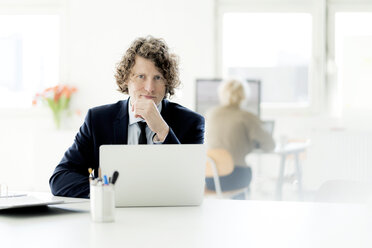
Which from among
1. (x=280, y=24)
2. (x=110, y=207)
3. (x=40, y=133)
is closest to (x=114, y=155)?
(x=110, y=207)

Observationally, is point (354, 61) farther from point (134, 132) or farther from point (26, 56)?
point (134, 132)

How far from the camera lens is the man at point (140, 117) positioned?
2232 mm


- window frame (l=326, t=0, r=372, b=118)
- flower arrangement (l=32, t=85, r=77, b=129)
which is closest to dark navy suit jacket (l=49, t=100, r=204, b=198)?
flower arrangement (l=32, t=85, r=77, b=129)

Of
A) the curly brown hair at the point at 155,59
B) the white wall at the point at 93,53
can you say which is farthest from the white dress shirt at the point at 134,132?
the white wall at the point at 93,53

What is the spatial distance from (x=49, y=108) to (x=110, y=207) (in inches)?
194

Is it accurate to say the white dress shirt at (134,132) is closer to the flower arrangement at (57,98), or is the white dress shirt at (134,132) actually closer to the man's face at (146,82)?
the man's face at (146,82)

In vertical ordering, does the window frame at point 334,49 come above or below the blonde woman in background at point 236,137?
above

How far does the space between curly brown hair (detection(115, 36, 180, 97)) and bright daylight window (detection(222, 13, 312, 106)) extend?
373cm

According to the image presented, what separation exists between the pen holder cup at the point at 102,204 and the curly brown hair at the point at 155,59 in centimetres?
97

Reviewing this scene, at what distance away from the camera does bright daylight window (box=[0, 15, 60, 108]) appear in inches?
251

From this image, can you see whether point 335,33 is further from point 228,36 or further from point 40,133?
point 40,133

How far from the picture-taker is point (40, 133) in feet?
19.5

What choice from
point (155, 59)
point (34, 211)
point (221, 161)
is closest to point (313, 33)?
point (221, 161)

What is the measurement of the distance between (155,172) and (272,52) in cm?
467
